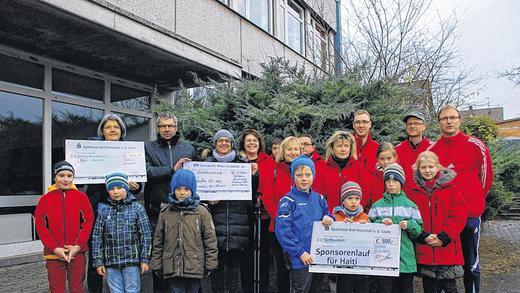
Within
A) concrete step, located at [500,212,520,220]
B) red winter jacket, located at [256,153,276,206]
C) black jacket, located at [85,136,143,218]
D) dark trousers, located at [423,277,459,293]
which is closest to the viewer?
dark trousers, located at [423,277,459,293]

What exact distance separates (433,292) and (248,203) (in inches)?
81.6

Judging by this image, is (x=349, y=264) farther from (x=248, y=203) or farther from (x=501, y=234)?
(x=501, y=234)

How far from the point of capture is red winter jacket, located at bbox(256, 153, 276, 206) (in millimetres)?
4773

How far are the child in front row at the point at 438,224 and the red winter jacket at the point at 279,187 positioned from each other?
1.30 meters

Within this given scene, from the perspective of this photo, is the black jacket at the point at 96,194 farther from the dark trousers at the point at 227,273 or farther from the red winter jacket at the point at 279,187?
the red winter jacket at the point at 279,187

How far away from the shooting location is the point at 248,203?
4922mm

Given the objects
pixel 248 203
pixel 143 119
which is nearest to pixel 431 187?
pixel 248 203

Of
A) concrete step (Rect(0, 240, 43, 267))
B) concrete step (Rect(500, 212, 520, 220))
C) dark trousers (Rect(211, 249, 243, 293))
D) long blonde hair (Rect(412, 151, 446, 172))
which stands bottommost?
concrete step (Rect(500, 212, 520, 220))

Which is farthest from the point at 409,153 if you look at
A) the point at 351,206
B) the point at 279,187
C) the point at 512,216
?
the point at 512,216

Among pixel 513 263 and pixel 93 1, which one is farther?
pixel 513 263

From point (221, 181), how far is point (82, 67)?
5.49 meters

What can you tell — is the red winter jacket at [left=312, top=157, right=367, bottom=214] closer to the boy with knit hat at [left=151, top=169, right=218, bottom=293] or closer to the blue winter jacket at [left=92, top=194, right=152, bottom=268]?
the boy with knit hat at [left=151, top=169, right=218, bottom=293]

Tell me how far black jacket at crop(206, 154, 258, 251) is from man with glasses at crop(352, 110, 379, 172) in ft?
4.42

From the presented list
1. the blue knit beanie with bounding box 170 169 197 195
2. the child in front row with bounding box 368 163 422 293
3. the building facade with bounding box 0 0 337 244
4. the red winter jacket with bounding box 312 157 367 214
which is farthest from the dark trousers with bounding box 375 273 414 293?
the building facade with bounding box 0 0 337 244
